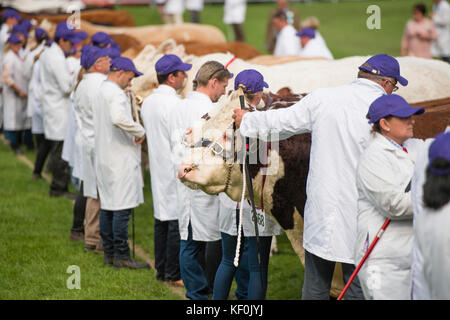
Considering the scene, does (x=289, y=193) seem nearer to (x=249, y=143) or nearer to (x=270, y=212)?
(x=270, y=212)

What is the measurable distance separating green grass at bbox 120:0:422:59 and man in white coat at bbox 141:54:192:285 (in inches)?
506

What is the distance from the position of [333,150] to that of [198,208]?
1.73 meters

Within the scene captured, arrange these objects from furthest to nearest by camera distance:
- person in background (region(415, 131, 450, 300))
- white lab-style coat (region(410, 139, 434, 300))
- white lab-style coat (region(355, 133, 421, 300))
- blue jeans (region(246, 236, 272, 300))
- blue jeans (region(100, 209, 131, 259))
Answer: blue jeans (region(100, 209, 131, 259)) → blue jeans (region(246, 236, 272, 300)) → white lab-style coat (region(355, 133, 421, 300)) → white lab-style coat (region(410, 139, 434, 300)) → person in background (region(415, 131, 450, 300))

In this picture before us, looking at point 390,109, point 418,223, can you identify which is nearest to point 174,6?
point 390,109

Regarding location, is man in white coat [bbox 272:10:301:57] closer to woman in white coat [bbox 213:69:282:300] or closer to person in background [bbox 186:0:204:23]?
person in background [bbox 186:0:204:23]

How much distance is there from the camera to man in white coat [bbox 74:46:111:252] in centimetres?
753

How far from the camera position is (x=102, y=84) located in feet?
23.0

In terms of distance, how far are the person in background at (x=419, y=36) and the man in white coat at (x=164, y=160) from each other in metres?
9.59

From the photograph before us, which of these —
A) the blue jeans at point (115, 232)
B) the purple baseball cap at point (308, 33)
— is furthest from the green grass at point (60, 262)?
the purple baseball cap at point (308, 33)

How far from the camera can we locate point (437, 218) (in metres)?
3.35

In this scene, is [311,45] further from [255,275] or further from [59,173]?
[255,275]

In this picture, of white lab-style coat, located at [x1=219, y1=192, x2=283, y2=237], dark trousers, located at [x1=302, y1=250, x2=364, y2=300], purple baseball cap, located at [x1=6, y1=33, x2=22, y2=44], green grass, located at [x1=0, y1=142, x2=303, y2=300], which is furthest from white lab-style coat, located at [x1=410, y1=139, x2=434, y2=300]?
purple baseball cap, located at [x1=6, y1=33, x2=22, y2=44]
